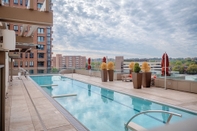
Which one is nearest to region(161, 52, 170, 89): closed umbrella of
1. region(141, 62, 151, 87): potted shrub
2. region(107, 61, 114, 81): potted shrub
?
region(141, 62, 151, 87): potted shrub

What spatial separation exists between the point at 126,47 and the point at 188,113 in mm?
17075

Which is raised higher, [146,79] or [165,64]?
[165,64]

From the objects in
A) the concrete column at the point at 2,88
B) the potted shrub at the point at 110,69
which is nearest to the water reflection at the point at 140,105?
the concrete column at the point at 2,88

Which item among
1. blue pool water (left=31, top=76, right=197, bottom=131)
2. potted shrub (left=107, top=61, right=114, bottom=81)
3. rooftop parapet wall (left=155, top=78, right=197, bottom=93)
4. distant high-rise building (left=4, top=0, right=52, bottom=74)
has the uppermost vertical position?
distant high-rise building (left=4, top=0, right=52, bottom=74)

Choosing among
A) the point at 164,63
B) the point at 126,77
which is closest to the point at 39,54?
the point at 126,77

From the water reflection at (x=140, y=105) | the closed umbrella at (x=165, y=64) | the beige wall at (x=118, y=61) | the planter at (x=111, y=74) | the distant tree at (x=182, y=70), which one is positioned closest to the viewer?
the water reflection at (x=140, y=105)

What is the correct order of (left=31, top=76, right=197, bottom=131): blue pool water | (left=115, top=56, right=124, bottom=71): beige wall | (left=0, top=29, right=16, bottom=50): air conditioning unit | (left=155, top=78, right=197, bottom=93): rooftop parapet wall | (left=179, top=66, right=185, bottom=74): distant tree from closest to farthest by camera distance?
1. (left=0, top=29, right=16, bottom=50): air conditioning unit
2. (left=31, top=76, right=197, bottom=131): blue pool water
3. (left=155, top=78, right=197, bottom=93): rooftop parapet wall
4. (left=179, top=66, right=185, bottom=74): distant tree
5. (left=115, top=56, right=124, bottom=71): beige wall

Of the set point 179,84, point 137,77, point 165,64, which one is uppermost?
point 165,64

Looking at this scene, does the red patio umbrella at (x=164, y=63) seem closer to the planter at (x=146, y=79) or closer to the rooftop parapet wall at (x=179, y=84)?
the rooftop parapet wall at (x=179, y=84)

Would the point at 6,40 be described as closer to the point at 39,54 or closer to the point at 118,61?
the point at 118,61

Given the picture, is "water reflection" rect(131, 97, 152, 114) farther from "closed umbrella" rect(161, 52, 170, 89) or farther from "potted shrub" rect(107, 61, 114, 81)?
"potted shrub" rect(107, 61, 114, 81)

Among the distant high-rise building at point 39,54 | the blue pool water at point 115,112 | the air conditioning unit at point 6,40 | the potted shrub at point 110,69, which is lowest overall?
the blue pool water at point 115,112

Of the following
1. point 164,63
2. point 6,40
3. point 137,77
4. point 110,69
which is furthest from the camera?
point 110,69

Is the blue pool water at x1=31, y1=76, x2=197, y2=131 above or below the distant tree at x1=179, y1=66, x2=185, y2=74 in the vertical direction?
below
